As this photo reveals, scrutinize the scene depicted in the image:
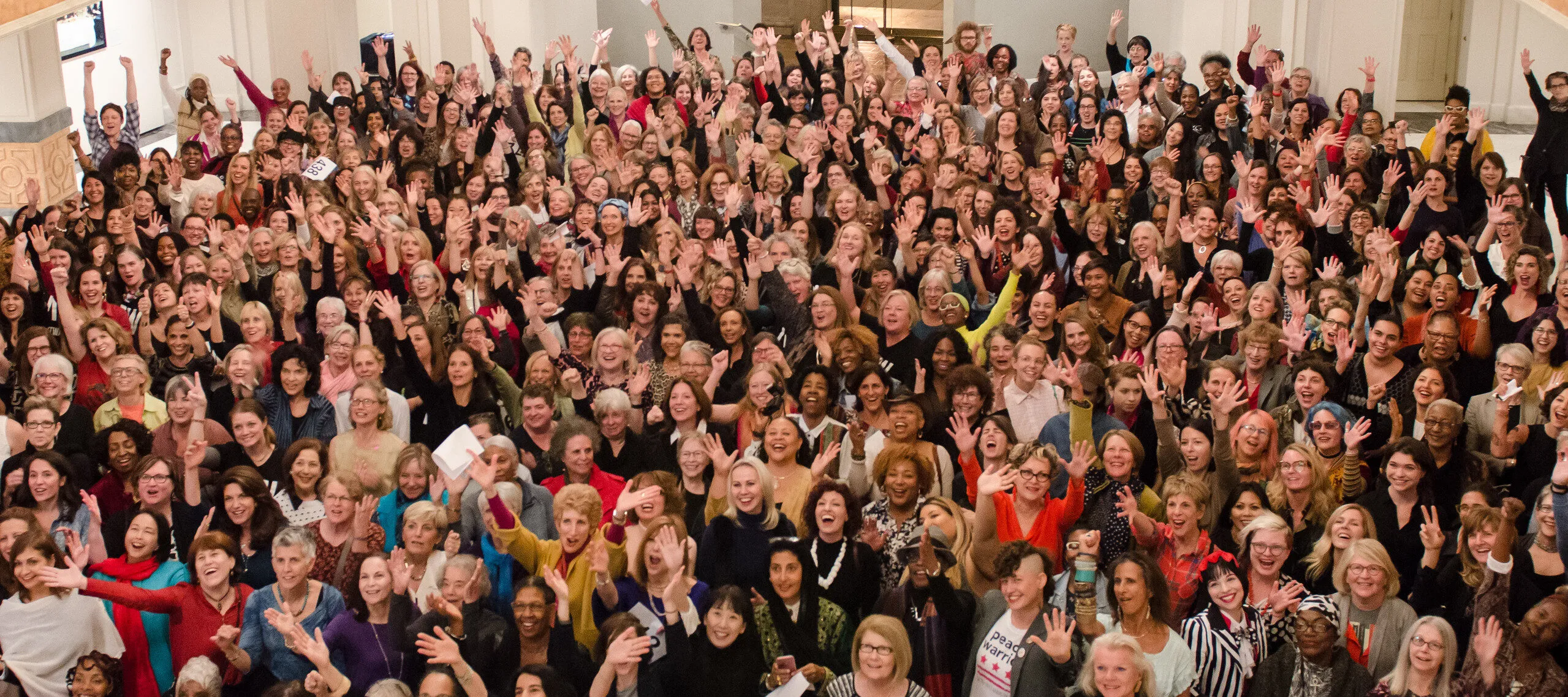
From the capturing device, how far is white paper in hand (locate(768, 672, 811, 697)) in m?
5.14

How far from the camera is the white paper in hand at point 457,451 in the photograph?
5895mm

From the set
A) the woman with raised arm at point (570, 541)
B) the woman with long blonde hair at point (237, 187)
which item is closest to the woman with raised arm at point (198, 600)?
the woman with raised arm at point (570, 541)

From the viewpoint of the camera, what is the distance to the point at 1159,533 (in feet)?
19.7

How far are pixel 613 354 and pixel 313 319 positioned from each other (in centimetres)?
205

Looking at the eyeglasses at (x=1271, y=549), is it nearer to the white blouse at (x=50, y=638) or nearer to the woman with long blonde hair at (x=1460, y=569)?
the woman with long blonde hair at (x=1460, y=569)

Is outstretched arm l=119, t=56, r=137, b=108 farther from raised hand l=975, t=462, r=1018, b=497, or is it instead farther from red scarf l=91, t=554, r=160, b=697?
raised hand l=975, t=462, r=1018, b=497

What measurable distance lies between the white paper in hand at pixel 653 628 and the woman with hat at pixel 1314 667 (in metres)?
1.90

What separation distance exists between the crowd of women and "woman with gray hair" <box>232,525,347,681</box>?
0.05 feet

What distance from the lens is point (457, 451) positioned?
5.94 meters

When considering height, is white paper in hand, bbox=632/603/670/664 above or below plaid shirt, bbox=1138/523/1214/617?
below

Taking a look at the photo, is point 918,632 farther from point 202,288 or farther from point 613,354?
point 202,288

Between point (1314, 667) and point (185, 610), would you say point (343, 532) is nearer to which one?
point (185, 610)

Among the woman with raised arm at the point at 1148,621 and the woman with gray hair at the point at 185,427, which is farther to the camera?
the woman with gray hair at the point at 185,427

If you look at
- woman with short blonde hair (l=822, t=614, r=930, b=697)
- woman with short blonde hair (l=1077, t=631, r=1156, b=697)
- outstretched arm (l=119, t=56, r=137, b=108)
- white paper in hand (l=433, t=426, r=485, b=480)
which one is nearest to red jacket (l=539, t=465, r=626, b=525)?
white paper in hand (l=433, t=426, r=485, b=480)
